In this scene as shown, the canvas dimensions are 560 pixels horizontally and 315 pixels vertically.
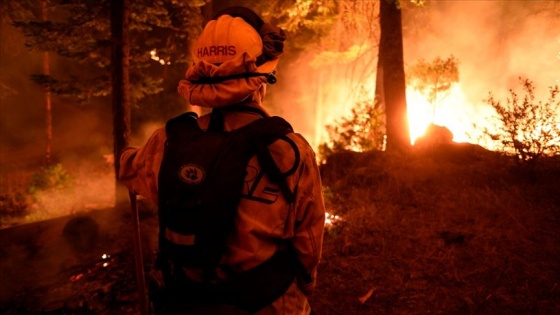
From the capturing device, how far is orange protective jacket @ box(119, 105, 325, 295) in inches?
66.4

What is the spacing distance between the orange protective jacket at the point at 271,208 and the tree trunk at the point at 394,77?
745 cm

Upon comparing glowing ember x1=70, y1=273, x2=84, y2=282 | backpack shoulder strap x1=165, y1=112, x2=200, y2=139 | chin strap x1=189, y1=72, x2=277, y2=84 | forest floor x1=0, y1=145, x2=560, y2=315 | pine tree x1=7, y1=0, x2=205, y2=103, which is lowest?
glowing ember x1=70, y1=273, x2=84, y2=282

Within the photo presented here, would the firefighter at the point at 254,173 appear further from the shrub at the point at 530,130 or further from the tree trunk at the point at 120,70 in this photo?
the tree trunk at the point at 120,70

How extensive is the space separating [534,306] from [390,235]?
2054 millimetres

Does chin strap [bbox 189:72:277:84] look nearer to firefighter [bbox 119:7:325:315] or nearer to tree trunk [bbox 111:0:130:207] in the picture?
firefighter [bbox 119:7:325:315]

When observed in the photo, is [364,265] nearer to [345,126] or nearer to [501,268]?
[501,268]

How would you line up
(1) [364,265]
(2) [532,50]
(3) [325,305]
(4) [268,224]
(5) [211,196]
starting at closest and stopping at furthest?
(5) [211,196], (4) [268,224], (3) [325,305], (1) [364,265], (2) [532,50]

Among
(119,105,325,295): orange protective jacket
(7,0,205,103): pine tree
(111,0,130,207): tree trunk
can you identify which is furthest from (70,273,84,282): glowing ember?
(7,0,205,103): pine tree

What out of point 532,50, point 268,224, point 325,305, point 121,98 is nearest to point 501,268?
point 325,305

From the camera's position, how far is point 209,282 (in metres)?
1.68

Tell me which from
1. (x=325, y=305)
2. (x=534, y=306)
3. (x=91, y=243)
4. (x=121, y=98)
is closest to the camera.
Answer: (x=534, y=306)

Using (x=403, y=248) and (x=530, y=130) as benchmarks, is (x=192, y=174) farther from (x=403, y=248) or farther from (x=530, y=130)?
(x=530, y=130)

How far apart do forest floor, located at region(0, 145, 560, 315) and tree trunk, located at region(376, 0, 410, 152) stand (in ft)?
3.67

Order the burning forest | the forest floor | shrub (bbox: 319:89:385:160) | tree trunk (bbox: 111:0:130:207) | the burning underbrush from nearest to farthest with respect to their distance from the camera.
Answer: the burning underbrush
the forest floor
the burning forest
tree trunk (bbox: 111:0:130:207)
shrub (bbox: 319:89:385:160)
